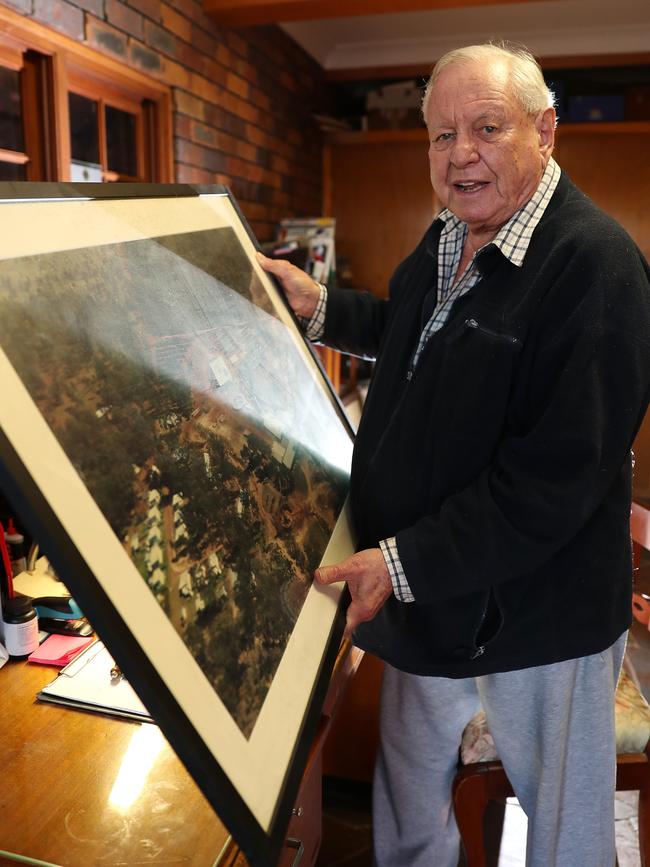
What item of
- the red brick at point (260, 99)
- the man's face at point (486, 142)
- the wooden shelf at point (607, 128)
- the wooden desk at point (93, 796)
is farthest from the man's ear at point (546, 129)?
the wooden shelf at point (607, 128)

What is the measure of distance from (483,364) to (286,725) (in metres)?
0.55

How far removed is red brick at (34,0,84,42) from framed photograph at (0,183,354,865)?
1.27 m

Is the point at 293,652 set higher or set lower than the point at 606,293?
lower

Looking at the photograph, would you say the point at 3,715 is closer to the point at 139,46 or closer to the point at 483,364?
the point at 483,364

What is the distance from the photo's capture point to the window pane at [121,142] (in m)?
2.51

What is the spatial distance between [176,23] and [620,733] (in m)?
2.71

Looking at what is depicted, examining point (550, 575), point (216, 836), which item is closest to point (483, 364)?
point (550, 575)

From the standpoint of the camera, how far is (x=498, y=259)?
107 centimetres

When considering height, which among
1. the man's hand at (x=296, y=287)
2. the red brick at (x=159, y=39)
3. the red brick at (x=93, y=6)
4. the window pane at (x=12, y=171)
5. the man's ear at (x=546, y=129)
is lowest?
the man's hand at (x=296, y=287)

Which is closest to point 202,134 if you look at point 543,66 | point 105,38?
point 105,38

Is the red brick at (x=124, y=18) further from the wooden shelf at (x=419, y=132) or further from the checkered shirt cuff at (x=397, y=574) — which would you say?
the wooden shelf at (x=419, y=132)

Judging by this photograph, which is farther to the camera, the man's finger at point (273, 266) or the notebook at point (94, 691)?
the man's finger at point (273, 266)

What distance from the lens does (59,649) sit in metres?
1.28

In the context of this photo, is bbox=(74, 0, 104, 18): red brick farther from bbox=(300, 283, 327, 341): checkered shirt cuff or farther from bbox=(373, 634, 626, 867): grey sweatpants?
bbox=(373, 634, 626, 867): grey sweatpants
